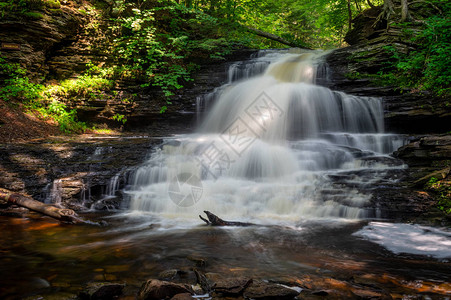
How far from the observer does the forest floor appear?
7.48 meters

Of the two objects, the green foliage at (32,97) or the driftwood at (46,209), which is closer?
the driftwood at (46,209)

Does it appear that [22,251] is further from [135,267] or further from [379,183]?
[379,183]

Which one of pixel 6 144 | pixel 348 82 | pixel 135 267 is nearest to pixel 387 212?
pixel 135 267

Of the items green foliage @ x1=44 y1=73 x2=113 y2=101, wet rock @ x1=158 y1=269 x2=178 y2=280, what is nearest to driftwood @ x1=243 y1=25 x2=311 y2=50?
green foliage @ x1=44 y1=73 x2=113 y2=101

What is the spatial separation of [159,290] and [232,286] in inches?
23.7

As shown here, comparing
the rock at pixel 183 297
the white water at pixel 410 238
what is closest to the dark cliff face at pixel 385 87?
the white water at pixel 410 238

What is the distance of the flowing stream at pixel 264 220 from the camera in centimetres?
263

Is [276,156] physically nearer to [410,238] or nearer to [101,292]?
[410,238]

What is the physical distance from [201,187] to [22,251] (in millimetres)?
3675

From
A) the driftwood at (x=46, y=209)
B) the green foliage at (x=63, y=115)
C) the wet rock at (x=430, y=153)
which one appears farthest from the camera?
the green foliage at (x=63, y=115)

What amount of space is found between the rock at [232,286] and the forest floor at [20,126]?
7.73 m

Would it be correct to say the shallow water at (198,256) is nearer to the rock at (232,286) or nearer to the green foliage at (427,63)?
the rock at (232,286)

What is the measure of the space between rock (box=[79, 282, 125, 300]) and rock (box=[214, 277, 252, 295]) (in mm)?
827

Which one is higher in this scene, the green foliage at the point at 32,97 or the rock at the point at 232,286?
the green foliage at the point at 32,97
